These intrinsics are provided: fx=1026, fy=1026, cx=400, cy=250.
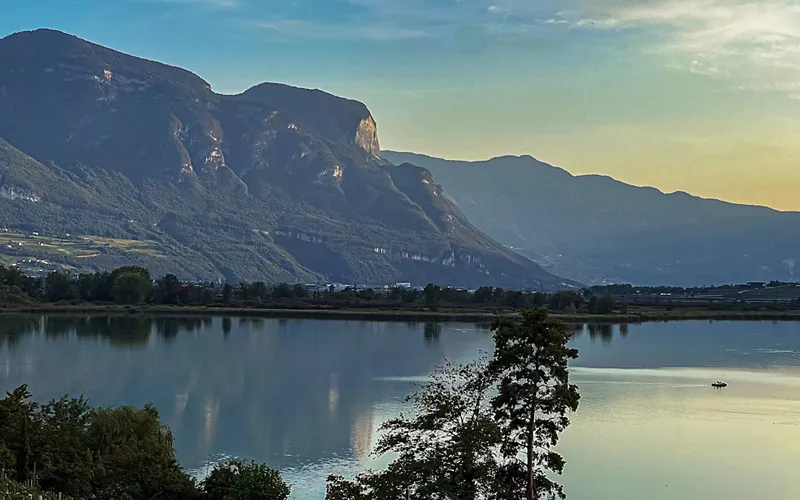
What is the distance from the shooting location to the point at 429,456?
22.0 meters

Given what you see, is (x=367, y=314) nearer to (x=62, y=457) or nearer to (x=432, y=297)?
(x=432, y=297)

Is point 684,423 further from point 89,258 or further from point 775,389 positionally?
point 89,258

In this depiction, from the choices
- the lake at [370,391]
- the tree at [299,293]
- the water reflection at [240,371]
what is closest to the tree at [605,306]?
the lake at [370,391]

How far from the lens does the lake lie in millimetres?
35375

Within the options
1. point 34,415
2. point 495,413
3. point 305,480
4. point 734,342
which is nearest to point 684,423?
point 305,480

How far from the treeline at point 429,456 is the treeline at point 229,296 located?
272 feet

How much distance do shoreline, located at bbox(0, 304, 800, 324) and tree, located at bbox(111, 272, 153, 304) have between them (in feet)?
10.2

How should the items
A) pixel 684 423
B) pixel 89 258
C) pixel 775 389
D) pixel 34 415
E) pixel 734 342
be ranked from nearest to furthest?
pixel 34 415, pixel 684 423, pixel 775 389, pixel 734 342, pixel 89 258

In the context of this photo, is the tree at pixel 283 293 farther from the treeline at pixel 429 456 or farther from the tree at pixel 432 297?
the treeline at pixel 429 456

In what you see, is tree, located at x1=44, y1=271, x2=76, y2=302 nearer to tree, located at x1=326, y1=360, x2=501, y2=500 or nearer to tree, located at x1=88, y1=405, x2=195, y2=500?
tree, located at x1=88, y1=405, x2=195, y2=500

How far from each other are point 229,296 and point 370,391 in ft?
229

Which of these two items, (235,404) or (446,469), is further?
(235,404)

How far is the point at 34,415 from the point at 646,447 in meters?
22.9

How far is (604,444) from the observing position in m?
38.9
